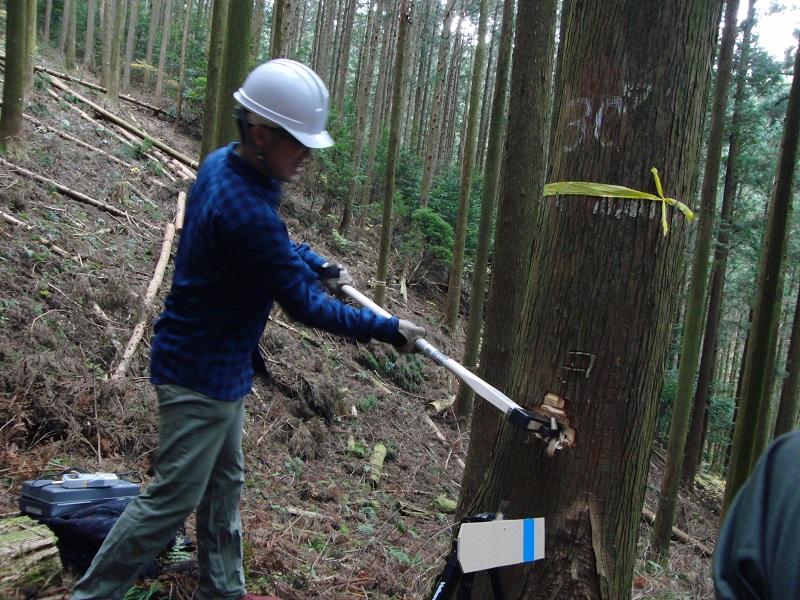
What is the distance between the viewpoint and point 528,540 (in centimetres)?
253

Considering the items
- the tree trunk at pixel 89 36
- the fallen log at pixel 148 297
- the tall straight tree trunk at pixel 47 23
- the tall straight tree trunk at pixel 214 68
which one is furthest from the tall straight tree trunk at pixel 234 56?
the tall straight tree trunk at pixel 47 23

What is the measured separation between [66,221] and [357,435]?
5.00 m

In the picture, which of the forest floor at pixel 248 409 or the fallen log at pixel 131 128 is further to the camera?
the fallen log at pixel 131 128

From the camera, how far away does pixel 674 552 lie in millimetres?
10703

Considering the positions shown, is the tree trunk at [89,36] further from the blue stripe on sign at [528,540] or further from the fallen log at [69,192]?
the blue stripe on sign at [528,540]

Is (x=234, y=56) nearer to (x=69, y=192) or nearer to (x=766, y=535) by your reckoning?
(x=69, y=192)

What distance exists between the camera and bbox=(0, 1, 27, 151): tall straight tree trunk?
9078 millimetres

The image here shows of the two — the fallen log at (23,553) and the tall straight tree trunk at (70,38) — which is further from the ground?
the tall straight tree trunk at (70,38)

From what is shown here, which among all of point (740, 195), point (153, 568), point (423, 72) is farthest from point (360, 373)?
point (423, 72)

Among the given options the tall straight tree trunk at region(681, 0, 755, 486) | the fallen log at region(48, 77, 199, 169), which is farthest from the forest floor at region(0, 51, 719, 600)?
the tall straight tree trunk at region(681, 0, 755, 486)

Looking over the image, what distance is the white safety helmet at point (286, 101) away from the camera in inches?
106

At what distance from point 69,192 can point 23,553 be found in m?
7.87

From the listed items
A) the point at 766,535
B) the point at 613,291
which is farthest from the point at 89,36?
the point at 766,535

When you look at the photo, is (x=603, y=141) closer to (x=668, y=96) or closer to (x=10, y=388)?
(x=668, y=96)
